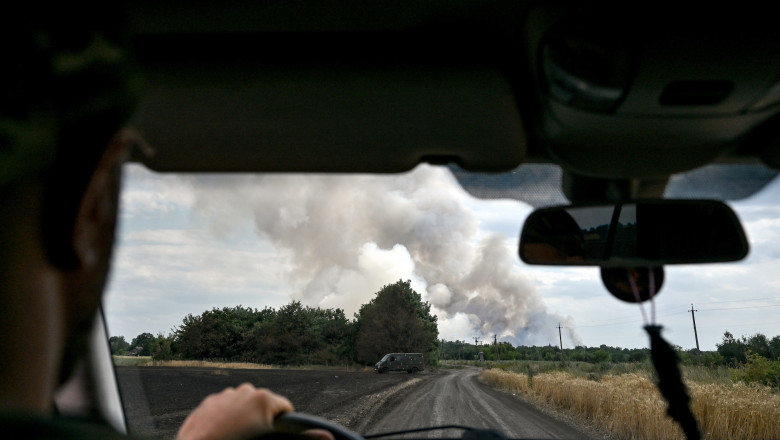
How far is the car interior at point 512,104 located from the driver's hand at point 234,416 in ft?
0.42

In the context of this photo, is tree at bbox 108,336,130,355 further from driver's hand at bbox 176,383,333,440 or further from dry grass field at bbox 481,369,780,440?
dry grass field at bbox 481,369,780,440

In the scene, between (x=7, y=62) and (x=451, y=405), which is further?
(x=451, y=405)

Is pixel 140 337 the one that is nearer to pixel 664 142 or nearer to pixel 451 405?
pixel 664 142

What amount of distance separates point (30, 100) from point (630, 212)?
223 centimetres

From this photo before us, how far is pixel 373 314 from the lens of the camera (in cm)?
563

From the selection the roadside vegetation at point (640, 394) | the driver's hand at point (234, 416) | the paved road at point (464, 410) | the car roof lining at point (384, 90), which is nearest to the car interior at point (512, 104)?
the car roof lining at point (384, 90)

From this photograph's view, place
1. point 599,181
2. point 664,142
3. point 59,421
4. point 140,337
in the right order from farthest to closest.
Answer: point 140,337 < point 599,181 < point 664,142 < point 59,421

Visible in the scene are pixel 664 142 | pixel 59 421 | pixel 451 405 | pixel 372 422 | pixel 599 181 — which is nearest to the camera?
pixel 59 421

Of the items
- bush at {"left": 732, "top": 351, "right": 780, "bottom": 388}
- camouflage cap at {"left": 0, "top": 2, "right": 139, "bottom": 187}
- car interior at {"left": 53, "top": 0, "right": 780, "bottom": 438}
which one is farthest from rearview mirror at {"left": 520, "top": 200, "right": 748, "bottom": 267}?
bush at {"left": 732, "top": 351, "right": 780, "bottom": 388}

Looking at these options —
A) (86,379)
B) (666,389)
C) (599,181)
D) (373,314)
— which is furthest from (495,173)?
(373,314)

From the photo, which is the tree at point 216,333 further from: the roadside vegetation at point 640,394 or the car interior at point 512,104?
the roadside vegetation at point 640,394

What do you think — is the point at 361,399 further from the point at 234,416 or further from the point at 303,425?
the point at 234,416

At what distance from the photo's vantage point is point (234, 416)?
1593 millimetres

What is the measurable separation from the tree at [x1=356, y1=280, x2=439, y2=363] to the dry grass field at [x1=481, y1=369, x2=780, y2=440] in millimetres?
1882
